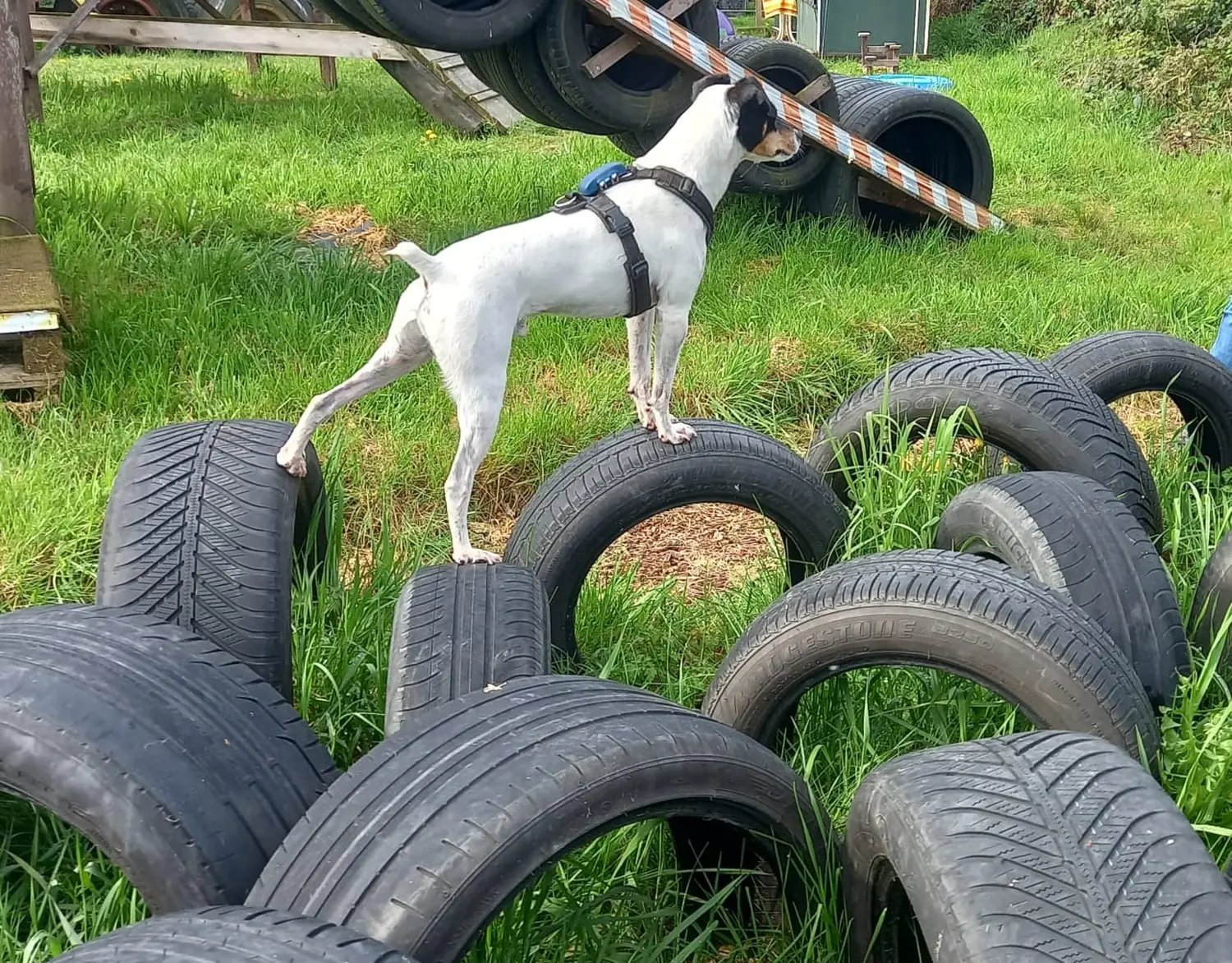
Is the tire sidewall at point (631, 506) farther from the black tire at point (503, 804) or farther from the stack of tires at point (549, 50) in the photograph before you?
the stack of tires at point (549, 50)

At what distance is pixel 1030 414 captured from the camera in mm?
3076


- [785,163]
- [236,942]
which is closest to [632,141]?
[785,163]

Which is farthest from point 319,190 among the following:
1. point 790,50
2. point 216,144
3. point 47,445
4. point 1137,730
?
point 1137,730

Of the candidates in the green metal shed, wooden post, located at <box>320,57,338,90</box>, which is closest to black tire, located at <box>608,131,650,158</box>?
wooden post, located at <box>320,57,338,90</box>

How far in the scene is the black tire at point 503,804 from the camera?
5.09 ft

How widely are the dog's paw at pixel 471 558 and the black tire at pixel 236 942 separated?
1.22m

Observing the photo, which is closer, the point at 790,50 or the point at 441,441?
the point at 441,441

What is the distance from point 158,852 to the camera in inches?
67.9

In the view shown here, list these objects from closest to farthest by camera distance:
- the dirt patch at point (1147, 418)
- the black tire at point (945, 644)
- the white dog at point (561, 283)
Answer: the black tire at point (945, 644) < the white dog at point (561, 283) < the dirt patch at point (1147, 418)

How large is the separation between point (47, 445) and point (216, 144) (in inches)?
193

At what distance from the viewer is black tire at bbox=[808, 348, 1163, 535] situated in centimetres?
305

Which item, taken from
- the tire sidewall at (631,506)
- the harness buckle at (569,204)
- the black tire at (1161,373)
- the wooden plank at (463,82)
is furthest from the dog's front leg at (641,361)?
the wooden plank at (463,82)

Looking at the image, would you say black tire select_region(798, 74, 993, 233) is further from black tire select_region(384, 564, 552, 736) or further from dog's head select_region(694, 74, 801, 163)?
black tire select_region(384, 564, 552, 736)

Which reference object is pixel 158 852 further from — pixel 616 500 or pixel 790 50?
pixel 790 50
